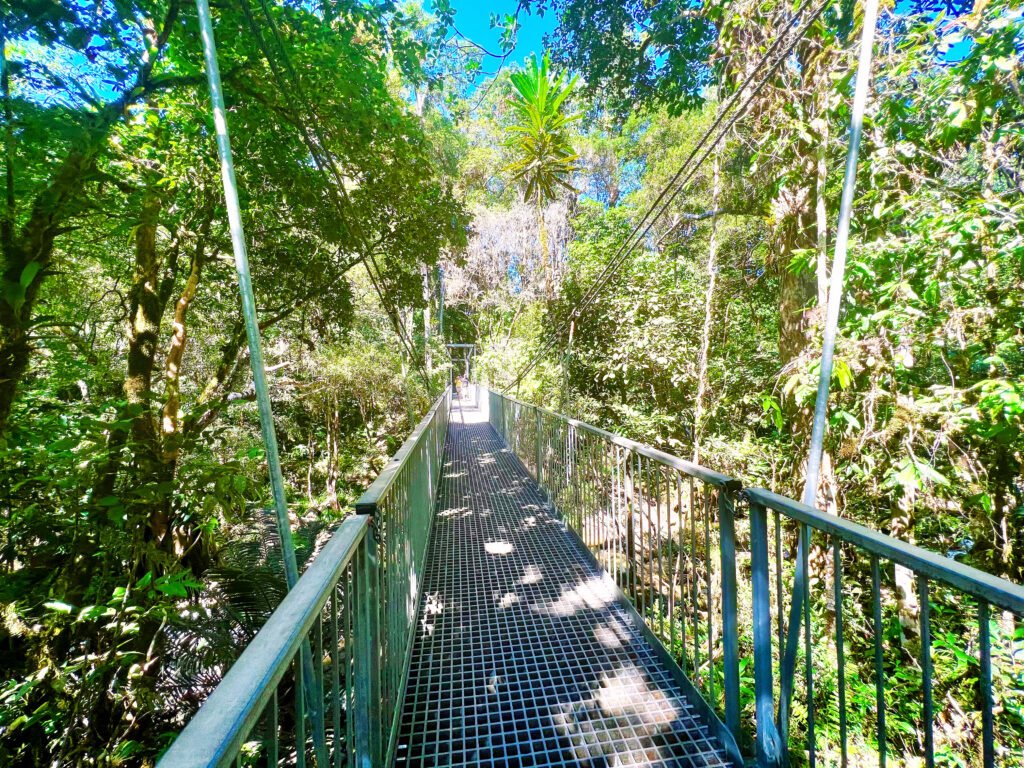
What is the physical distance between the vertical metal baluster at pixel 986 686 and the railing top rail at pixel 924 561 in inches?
1.4

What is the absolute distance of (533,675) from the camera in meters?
2.07

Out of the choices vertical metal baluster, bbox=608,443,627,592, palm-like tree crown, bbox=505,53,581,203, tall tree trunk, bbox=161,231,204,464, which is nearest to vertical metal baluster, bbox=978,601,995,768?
vertical metal baluster, bbox=608,443,627,592

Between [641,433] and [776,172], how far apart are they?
4.16m

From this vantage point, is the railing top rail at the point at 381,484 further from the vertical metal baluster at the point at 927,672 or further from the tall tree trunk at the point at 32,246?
the tall tree trunk at the point at 32,246

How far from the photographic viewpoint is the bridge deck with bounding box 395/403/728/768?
1665 mm

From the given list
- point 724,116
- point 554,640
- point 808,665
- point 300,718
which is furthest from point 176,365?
point 724,116

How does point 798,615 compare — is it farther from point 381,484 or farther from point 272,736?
point 381,484

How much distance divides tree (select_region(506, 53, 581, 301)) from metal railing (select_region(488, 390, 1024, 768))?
5.59 meters

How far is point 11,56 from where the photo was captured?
222cm

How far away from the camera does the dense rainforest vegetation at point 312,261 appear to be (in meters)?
2.37

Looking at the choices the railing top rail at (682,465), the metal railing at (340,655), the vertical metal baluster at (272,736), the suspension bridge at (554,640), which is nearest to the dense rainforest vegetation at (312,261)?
the suspension bridge at (554,640)

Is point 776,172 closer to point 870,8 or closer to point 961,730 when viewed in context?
point 870,8

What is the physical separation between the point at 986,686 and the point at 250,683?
3.95 ft

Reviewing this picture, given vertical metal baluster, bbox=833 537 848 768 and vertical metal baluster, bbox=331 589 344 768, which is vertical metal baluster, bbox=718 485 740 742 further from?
vertical metal baluster, bbox=331 589 344 768
